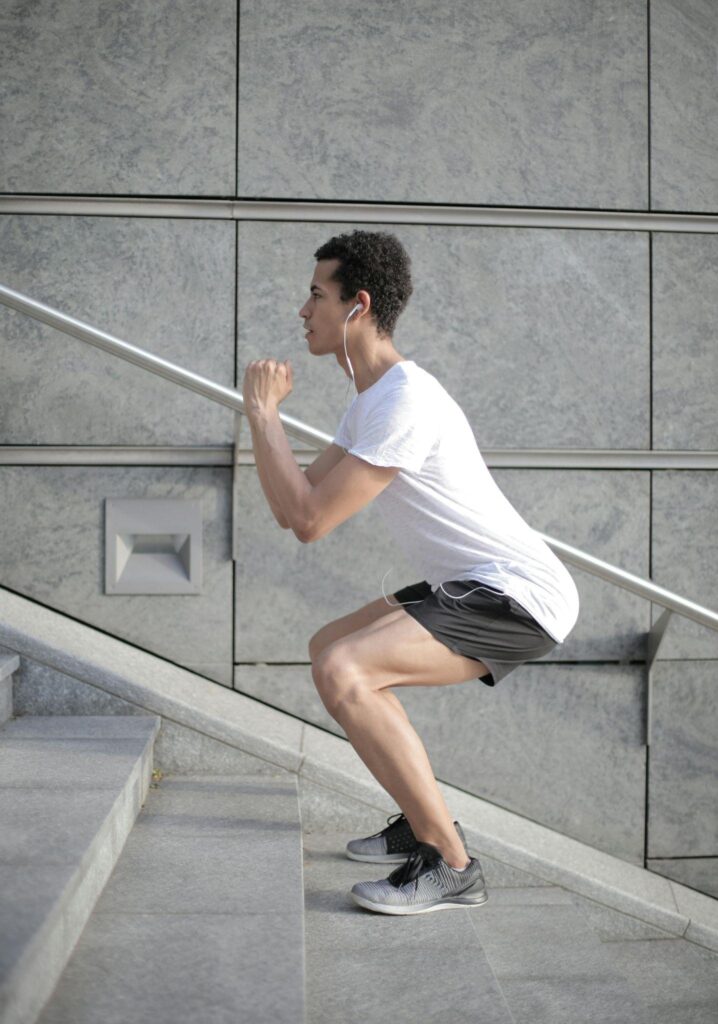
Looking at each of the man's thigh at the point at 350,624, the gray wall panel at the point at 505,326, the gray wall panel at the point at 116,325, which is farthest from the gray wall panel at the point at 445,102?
the man's thigh at the point at 350,624

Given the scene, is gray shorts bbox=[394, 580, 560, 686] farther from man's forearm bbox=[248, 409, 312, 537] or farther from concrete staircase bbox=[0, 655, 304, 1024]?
concrete staircase bbox=[0, 655, 304, 1024]

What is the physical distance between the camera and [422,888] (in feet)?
8.15

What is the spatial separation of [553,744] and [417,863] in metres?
1.43

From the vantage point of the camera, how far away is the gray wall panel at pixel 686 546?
151 inches

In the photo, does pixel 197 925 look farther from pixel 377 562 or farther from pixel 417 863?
pixel 377 562

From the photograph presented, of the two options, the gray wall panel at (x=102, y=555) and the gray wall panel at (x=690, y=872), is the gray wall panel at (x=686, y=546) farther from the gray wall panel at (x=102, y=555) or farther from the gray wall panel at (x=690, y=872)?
the gray wall panel at (x=102, y=555)

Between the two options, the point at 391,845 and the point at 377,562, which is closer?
the point at 391,845

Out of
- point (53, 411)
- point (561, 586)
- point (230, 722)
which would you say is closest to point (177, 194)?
point (53, 411)

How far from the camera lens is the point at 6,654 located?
323 cm

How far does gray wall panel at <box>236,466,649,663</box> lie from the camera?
145 inches

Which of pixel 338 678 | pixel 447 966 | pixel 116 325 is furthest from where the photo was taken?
pixel 116 325

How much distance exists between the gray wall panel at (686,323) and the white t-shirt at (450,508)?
1.50m

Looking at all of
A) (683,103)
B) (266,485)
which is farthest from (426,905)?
(683,103)

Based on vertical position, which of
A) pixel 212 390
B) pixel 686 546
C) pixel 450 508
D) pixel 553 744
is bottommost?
pixel 553 744
